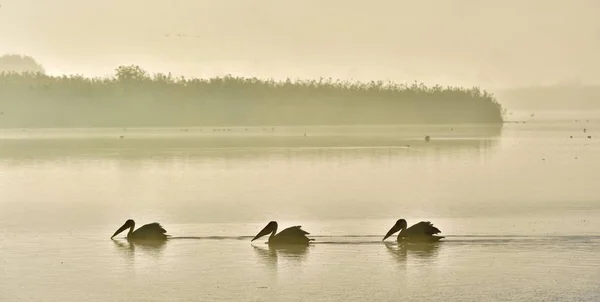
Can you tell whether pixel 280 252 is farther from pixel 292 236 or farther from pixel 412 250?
pixel 412 250

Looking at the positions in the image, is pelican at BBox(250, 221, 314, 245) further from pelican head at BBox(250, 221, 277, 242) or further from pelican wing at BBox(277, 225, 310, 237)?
pelican head at BBox(250, 221, 277, 242)

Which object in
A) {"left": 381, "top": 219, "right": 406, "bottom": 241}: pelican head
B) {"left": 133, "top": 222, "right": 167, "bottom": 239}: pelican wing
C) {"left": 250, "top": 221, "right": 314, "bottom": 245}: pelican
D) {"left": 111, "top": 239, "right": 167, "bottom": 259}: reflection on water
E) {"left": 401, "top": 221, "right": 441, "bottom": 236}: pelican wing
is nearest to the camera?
{"left": 111, "top": 239, "right": 167, "bottom": 259}: reflection on water

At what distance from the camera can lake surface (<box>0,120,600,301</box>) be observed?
982cm

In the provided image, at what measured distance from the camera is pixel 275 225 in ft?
42.2

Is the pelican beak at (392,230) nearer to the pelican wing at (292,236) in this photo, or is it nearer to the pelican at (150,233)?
the pelican wing at (292,236)

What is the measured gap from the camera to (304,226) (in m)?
14.3

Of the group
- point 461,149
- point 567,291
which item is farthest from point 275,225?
point 461,149

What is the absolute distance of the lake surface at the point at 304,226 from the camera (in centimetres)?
982

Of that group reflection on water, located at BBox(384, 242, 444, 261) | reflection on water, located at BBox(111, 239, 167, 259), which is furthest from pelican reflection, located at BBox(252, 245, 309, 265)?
reflection on water, located at BBox(111, 239, 167, 259)

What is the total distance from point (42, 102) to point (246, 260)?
61.1 m

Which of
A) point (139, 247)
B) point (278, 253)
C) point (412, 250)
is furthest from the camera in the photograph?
point (139, 247)

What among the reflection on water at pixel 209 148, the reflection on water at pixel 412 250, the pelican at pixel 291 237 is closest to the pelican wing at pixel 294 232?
the pelican at pixel 291 237

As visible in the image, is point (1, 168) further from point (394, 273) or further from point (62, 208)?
point (394, 273)

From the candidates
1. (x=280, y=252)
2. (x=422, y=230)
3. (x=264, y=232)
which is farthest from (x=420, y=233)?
(x=264, y=232)
